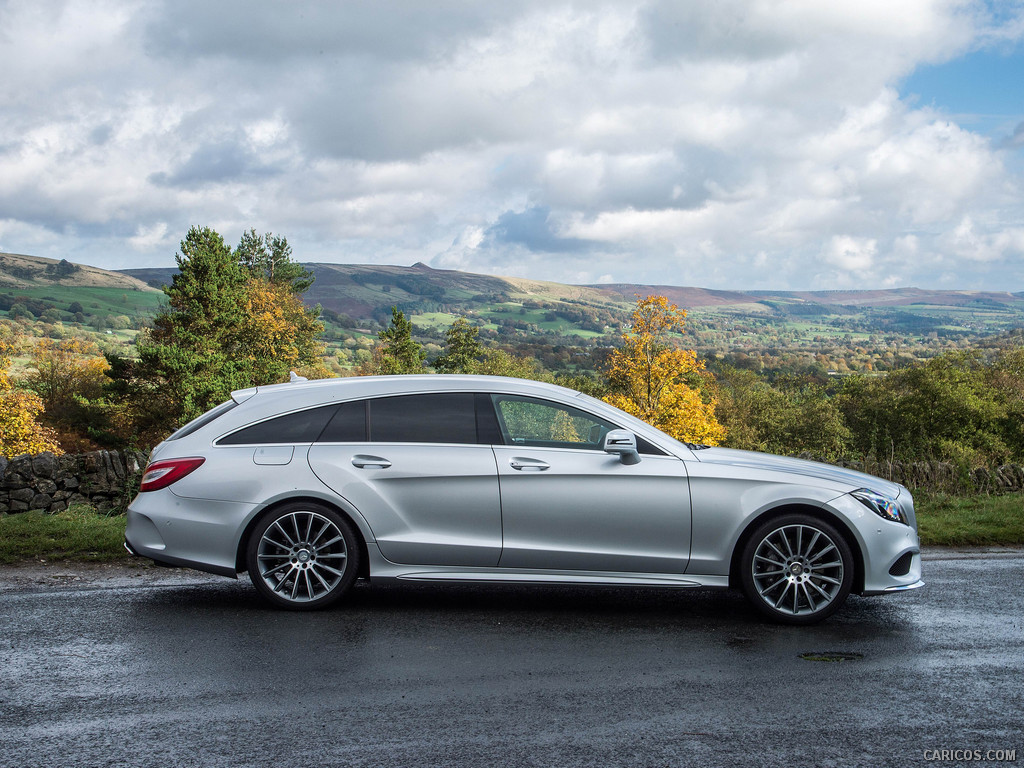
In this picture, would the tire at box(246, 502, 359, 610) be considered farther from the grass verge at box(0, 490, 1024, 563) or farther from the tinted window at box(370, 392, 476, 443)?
the grass verge at box(0, 490, 1024, 563)

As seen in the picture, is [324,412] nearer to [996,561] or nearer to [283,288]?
[996,561]

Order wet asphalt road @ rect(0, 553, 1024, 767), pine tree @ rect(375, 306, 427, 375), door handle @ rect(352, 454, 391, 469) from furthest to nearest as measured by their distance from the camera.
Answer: pine tree @ rect(375, 306, 427, 375) → door handle @ rect(352, 454, 391, 469) → wet asphalt road @ rect(0, 553, 1024, 767)

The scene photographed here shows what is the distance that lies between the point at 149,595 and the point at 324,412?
6.23 feet

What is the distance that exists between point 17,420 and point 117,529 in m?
40.7

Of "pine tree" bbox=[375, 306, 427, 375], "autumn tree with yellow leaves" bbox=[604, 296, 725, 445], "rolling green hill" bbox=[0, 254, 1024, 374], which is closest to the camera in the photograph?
"autumn tree with yellow leaves" bbox=[604, 296, 725, 445]

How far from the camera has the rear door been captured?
5445mm

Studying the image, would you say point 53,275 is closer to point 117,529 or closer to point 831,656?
point 117,529

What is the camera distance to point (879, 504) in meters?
5.48

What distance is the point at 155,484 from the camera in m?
5.69

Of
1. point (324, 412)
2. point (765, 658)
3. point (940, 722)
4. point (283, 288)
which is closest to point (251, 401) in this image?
point (324, 412)

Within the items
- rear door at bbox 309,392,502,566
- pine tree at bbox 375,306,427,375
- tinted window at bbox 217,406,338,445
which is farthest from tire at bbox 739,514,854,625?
pine tree at bbox 375,306,427,375

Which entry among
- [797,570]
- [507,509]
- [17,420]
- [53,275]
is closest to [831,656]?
[797,570]

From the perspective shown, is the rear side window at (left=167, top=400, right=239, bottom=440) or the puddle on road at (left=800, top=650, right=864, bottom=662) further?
the rear side window at (left=167, top=400, right=239, bottom=440)

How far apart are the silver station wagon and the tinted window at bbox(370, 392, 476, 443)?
0.03 feet
